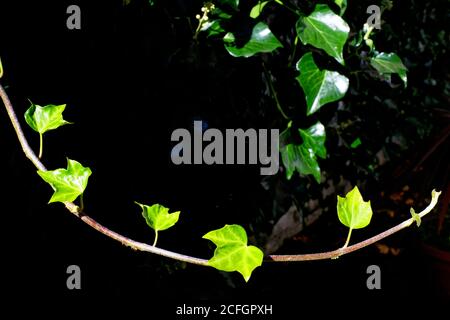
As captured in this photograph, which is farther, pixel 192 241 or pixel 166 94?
pixel 192 241

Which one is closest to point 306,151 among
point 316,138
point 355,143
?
point 316,138

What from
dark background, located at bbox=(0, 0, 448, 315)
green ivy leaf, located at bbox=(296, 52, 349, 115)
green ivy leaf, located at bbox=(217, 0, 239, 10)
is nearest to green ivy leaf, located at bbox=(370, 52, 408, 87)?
green ivy leaf, located at bbox=(296, 52, 349, 115)

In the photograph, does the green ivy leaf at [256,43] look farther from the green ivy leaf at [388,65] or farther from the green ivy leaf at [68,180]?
the green ivy leaf at [68,180]

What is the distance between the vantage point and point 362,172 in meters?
1.57

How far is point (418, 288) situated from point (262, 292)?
2.07ft

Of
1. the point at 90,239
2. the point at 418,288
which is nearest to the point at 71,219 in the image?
the point at 90,239

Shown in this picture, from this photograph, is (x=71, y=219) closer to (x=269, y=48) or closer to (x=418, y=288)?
(x=269, y=48)

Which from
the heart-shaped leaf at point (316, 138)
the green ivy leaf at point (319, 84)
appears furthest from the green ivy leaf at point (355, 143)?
the green ivy leaf at point (319, 84)

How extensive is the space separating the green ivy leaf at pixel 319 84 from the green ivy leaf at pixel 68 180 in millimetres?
500

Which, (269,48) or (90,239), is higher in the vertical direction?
(269,48)

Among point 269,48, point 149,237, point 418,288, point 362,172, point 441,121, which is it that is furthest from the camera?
point 418,288

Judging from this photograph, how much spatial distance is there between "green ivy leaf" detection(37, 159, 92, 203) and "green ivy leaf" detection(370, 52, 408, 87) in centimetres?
67

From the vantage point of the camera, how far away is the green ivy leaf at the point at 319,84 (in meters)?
0.96
